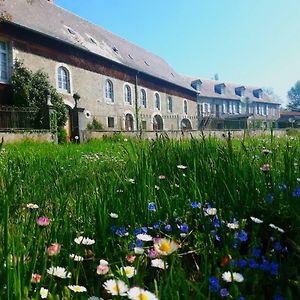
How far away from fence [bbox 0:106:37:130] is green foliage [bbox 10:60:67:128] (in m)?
0.34

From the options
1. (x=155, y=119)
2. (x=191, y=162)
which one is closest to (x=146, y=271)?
(x=191, y=162)

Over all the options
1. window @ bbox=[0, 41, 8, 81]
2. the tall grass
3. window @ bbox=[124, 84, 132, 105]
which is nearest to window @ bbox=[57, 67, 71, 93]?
window @ bbox=[0, 41, 8, 81]

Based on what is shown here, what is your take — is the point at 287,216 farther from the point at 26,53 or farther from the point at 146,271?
the point at 26,53

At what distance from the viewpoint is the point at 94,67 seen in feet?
→ 84.4

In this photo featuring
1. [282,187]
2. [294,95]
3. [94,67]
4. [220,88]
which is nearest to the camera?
[282,187]

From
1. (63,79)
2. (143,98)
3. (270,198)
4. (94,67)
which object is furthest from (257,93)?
(270,198)

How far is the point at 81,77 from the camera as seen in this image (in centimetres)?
2441

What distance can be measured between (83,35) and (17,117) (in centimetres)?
1237

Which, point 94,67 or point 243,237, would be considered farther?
point 94,67

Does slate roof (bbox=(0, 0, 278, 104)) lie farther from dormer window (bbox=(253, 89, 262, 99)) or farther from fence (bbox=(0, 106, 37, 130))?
dormer window (bbox=(253, 89, 262, 99))

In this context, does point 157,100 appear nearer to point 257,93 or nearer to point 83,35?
point 83,35

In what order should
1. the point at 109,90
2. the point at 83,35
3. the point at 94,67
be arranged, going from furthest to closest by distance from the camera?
→ the point at 109,90, the point at 83,35, the point at 94,67

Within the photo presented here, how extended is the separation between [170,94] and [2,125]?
23779mm

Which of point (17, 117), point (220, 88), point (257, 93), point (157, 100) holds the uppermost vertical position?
point (220, 88)
